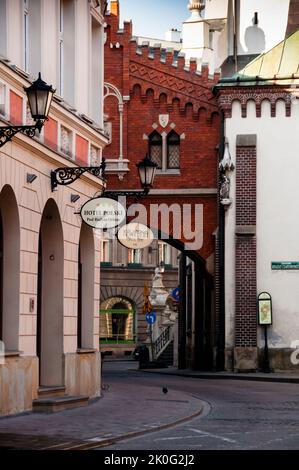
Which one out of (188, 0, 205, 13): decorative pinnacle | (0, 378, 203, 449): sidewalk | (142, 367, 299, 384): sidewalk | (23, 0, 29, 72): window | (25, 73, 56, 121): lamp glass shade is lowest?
(0, 378, 203, 449): sidewalk

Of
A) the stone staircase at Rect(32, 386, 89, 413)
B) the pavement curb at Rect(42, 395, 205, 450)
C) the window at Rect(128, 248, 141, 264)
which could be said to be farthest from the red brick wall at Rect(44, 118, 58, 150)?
the window at Rect(128, 248, 141, 264)

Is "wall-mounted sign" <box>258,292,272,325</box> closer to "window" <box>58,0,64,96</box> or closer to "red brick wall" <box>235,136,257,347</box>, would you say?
"red brick wall" <box>235,136,257,347</box>

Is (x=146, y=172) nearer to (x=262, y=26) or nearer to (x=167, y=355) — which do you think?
(x=262, y=26)

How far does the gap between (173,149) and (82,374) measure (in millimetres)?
17691

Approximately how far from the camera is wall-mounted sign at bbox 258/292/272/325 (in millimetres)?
39094

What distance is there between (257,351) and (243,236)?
3.58 metres

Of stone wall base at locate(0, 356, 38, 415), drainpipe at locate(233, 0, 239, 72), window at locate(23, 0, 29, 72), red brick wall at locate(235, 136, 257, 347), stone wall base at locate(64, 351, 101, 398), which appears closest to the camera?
stone wall base at locate(0, 356, 38, 415)

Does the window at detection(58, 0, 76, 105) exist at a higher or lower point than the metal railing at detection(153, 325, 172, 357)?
higher

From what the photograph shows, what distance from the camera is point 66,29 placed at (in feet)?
82.5

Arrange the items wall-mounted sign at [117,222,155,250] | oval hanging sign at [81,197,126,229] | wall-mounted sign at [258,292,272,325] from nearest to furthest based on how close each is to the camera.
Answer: oval hanging sign at [81,197,126,229], wall-mounted sign at [117,222,155,250], wall-mounted sign at [258,292,272,325]

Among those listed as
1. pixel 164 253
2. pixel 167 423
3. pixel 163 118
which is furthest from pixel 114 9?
pixel 164 253

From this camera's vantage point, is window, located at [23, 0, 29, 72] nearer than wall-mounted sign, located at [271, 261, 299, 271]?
Yes

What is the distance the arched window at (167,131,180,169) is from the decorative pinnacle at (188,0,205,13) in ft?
78.7
